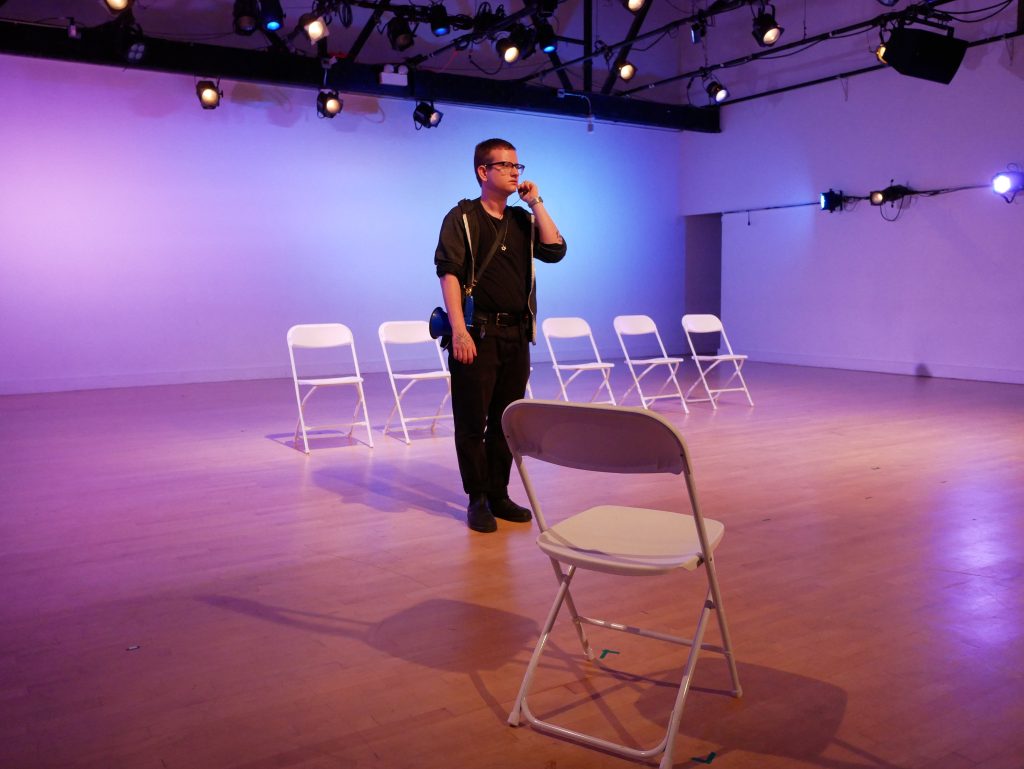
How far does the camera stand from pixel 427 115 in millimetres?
10375

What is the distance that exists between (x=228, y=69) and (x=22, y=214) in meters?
2.57

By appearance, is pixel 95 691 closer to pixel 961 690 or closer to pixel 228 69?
pixel 961 690

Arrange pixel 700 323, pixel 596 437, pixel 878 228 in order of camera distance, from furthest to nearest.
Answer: pixel 878 228, pixel 700 323, pixel 596 437

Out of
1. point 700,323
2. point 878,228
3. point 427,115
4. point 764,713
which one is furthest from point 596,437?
point 878,228

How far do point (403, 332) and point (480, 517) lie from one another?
3.01 meters


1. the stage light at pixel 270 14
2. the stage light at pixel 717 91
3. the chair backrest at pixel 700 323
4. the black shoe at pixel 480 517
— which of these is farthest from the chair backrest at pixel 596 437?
the stage light at pixel 717 91

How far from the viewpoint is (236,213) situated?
1027cm

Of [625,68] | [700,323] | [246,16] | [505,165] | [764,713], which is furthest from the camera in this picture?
[625,68]

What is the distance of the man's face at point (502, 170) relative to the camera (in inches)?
144

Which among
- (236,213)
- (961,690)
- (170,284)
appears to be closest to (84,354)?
(170,284)

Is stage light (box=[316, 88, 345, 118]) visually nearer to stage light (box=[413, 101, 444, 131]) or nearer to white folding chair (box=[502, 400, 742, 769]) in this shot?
stage light (box=[413, 101, 444, 131])

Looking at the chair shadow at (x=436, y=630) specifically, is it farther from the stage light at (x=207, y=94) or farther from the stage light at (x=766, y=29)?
the stage light at (x=766, y=29)

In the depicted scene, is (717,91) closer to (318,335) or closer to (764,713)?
(318,335)

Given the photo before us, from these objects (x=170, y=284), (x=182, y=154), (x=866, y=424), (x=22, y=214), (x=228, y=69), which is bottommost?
(x=866, y=424)
